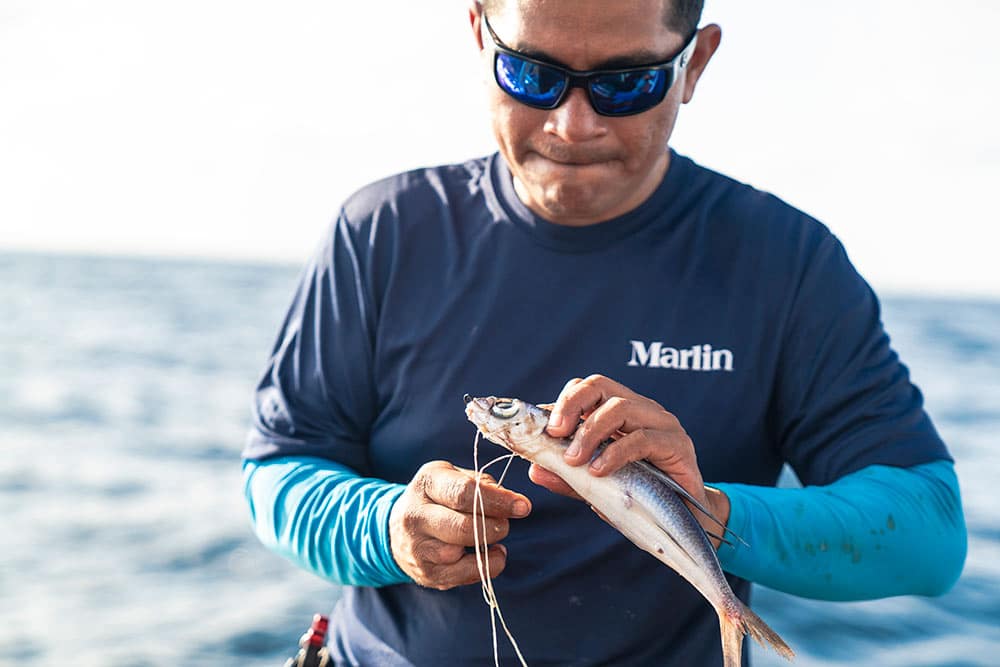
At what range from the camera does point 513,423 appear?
218 cm

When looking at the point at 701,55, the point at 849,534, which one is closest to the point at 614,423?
the point at 849,534

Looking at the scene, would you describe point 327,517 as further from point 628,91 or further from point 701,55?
point 701,55

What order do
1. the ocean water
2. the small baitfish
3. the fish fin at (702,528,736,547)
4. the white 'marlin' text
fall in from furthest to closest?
the ocean water
the white 'marlin' text
the fish fin at (702,528,736,547)
the small baitfish

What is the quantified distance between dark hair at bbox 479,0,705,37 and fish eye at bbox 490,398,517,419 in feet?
3.24

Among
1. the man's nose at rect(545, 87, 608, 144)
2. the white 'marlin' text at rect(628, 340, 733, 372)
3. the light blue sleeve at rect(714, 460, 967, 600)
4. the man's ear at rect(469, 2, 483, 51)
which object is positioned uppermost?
the man's ear at rect(469, 2, 483, 51)

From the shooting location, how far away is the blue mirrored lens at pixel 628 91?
248 cm

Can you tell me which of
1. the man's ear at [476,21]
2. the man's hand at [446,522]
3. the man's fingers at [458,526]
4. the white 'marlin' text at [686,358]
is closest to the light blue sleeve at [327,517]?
the man's hand at [446,522]

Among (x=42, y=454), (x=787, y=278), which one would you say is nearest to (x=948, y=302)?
(x=42, y=454)

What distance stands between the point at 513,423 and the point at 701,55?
1.23 m

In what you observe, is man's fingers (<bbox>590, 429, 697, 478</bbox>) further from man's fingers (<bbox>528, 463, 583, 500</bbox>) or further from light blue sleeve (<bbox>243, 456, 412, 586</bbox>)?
light blue sleeve (<bbox>243, 456, 412, 586</bbox>)

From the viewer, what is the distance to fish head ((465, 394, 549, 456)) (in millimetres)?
2184

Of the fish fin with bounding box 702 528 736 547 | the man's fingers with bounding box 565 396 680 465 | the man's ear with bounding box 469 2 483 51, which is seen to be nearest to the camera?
the man's fingers with bounding box 565 396 680 465

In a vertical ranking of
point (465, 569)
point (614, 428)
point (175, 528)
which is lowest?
point (175, 528)

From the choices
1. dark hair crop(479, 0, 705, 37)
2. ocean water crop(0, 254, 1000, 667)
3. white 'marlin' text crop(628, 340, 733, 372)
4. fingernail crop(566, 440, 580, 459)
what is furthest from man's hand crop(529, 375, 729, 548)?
ocean water crop(0, 254, 1000, 667)
